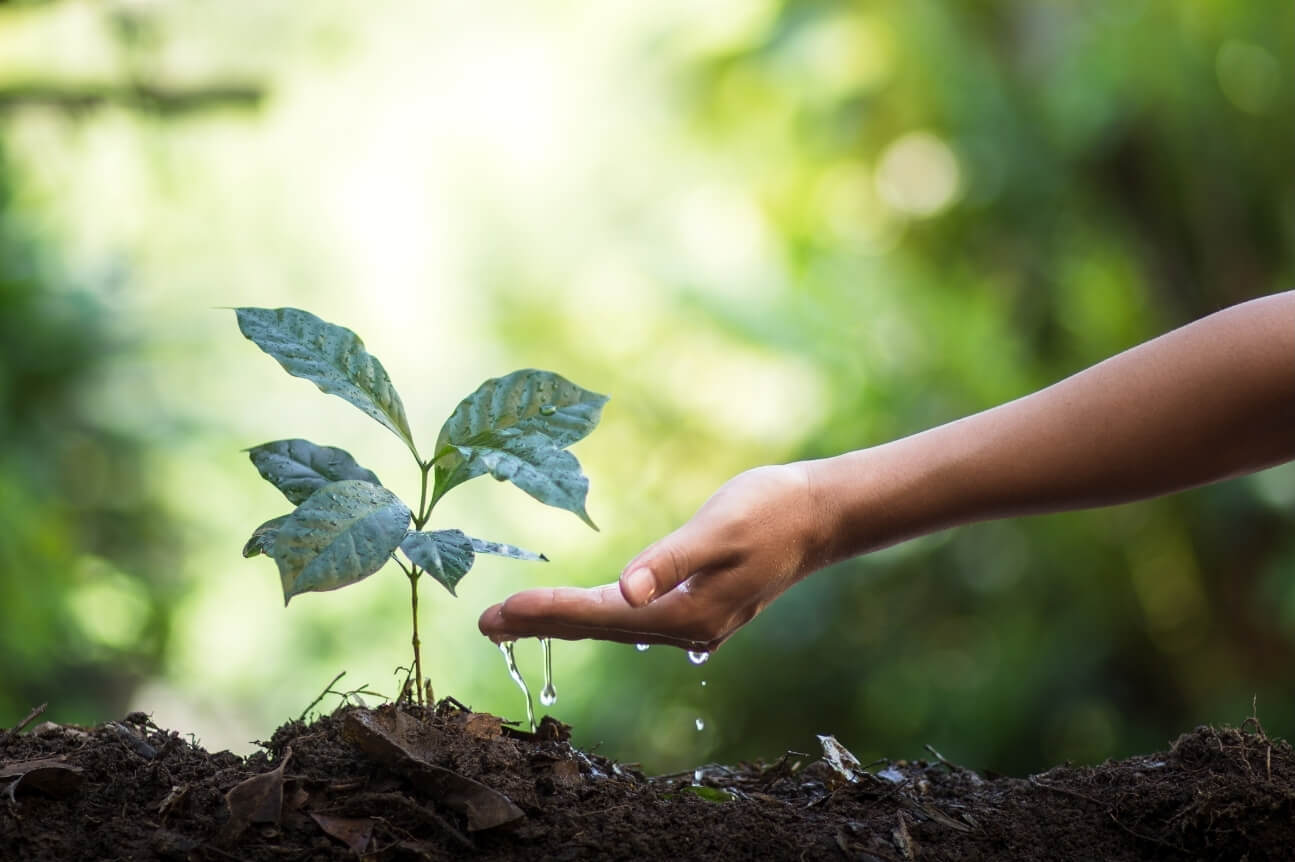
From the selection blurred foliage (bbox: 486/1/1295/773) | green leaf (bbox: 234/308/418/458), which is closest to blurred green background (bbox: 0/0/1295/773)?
blurred foliage (bbox: 486/1/1295/773)

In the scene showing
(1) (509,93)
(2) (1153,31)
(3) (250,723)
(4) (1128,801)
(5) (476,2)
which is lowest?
(4) (1128,801)

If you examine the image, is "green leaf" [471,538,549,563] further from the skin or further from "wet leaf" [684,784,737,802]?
"wet leaf" [684,784,737,802]

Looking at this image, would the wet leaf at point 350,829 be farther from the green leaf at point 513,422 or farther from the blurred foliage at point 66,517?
the blurred foliage at point 66,517

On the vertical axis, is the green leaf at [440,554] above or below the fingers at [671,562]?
above

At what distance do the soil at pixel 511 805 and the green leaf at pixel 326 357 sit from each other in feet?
0.85

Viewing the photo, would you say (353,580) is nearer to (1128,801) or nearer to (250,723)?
(1128,801)

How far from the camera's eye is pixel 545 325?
4266 millimetres

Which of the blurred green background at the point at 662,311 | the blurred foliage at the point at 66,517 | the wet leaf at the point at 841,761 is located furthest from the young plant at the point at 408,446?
the blurred foliage at the point at 66,517

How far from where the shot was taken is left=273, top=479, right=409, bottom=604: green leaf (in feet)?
2.43

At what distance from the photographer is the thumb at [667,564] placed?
82 cm

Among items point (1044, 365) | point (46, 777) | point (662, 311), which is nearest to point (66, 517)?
point (662, 311)

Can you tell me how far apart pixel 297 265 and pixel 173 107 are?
2720mm

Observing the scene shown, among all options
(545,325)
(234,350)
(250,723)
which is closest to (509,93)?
(545,325)

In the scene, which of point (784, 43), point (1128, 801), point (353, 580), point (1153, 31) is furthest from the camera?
point (784, 43)
